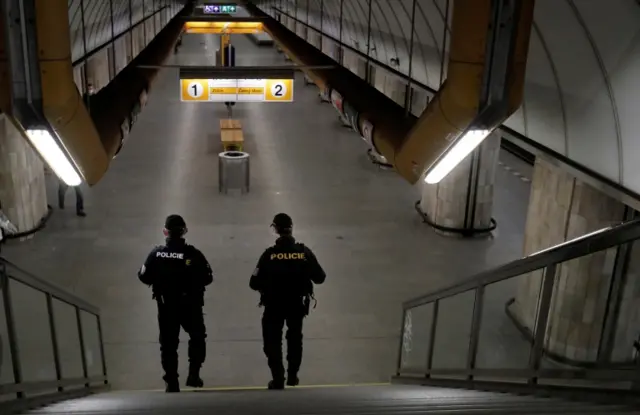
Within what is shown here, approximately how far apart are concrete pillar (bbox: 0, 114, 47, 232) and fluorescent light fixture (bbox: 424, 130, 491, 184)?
757cm

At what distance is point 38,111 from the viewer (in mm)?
3807

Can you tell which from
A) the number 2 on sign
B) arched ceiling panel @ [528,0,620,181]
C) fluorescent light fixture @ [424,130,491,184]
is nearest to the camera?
fluorescent light fixture @ [424,130,491,184]

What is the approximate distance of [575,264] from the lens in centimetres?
691

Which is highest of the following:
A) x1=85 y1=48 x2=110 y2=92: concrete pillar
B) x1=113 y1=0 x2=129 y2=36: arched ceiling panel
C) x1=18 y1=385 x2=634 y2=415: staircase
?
x1=113 y1=0 x2=129 y2=36: arched ceiling panel

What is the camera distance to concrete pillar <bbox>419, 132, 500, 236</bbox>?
1123cm

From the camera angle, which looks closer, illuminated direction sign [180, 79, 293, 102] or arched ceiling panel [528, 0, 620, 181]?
arched ceiling panel [528, 0, 620, 181]

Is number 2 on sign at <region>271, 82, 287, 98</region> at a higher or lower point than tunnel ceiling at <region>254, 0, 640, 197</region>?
lower

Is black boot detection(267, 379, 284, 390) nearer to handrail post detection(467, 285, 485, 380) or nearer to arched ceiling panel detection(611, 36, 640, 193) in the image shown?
handrail post detection(467, 285, 485, 380)

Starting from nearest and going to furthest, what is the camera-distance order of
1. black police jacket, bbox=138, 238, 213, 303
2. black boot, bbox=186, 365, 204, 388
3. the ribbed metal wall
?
1. black police jacket, bbox=138, 238, 213, 303
2. black boot, bbox=186, 365, 204, 388
3. the ribbed metal wall

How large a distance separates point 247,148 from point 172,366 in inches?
442

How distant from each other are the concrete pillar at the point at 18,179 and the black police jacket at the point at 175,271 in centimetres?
573

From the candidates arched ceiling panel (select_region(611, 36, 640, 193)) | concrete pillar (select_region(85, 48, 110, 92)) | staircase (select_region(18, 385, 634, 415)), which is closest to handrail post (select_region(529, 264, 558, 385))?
staircase (select_region(18, 385, 634, 415))

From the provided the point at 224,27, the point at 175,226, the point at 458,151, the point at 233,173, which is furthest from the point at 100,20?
the point at 458,151

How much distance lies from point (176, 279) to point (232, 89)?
6781mm
